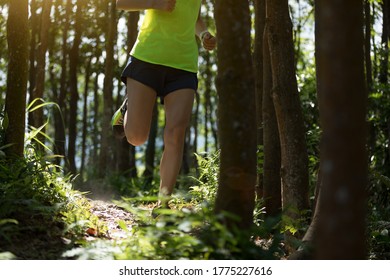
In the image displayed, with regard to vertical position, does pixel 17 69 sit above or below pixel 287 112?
above

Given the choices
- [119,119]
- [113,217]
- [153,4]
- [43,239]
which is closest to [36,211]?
[43,239]

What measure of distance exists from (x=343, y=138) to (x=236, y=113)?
138cm

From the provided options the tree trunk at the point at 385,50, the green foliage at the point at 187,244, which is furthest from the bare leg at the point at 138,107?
the tree trunk at the point at 385,50

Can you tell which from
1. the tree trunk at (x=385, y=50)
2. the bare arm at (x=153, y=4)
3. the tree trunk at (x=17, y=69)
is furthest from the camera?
the tree trunk at (x=385, y=50)

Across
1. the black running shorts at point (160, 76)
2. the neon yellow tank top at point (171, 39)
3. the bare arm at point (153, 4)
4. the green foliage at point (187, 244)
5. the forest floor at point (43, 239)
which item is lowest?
the forest floor at point (43, 239)

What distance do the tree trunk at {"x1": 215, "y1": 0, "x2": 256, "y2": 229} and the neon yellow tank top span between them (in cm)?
155

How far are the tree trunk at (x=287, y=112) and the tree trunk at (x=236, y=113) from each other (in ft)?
7.28

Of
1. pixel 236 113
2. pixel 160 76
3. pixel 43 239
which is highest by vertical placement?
pixel 160 76

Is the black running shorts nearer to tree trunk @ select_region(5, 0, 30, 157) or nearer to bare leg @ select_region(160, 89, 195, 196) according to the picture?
bare leg @ select_region(160, 89, 195, 196)

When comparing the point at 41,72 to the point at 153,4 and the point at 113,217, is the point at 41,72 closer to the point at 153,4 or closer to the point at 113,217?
the point at 113,217

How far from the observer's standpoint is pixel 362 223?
2582mm

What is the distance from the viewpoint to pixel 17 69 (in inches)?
255

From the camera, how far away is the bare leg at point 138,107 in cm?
543

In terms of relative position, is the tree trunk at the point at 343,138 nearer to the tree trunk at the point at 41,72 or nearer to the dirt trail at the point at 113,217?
the dirt trail at the point at 113,217
